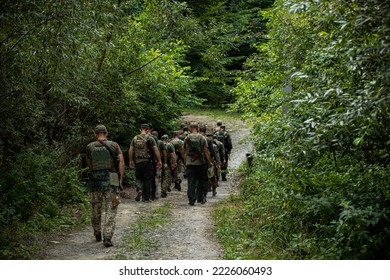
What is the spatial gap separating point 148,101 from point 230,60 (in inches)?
549

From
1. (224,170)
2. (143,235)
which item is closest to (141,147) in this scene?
(143,235)

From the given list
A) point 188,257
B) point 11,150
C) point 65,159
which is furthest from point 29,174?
point 188,257

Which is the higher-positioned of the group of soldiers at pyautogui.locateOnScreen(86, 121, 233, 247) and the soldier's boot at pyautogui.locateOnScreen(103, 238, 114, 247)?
the group of soldiers at pyautogui.locateOnScreen(86, 121, 233, 247)

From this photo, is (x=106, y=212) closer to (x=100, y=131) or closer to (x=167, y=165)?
(x=100, y=131)

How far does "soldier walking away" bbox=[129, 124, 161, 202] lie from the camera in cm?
1473

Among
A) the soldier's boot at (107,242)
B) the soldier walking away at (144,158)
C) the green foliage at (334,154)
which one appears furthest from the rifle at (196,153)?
the soldier's boot at (107,242)

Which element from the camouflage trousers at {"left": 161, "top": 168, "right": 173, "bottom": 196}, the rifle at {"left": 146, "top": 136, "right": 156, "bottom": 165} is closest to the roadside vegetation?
the rifle at {"left": 146, "top": 136, "right": 156, "bottom": 165}

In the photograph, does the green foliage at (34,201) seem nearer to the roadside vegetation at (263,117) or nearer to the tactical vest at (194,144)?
the roadside vegetation at (263,117)

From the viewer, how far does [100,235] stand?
1000 cm

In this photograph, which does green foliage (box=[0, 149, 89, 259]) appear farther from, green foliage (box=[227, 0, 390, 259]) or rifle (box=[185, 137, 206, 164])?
green foliage (box=[227, 0, 390, 259])

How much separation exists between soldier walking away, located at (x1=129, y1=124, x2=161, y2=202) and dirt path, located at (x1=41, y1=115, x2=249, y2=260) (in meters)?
0.58

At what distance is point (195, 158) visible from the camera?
14211 millimetres

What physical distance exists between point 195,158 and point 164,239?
4.50 metres
